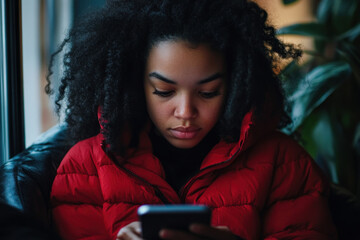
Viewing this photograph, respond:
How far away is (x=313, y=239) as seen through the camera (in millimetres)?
997

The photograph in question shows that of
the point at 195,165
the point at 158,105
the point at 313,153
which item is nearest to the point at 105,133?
the point at 158,105

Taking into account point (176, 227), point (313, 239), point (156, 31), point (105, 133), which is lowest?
point (313, 239)

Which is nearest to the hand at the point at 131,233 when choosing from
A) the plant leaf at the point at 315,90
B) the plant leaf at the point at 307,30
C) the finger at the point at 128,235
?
the finger at the point at 128,235

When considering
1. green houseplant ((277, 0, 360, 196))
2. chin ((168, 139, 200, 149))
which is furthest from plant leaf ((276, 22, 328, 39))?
chin ((168, 139, 200, 149))

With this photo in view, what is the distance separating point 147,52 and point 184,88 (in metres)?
0.15

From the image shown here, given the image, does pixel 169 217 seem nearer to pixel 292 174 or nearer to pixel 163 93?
pixel 163 93

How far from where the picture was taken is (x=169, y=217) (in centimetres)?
69

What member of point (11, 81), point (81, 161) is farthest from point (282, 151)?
point (11, 81)

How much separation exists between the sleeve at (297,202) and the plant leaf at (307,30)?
0.77 metres

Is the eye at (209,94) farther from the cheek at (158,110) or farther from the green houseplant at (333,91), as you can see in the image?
the green houseplant at (333,91)

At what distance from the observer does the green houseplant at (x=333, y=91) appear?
1562 millimetres

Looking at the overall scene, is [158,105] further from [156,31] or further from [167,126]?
[156,31]

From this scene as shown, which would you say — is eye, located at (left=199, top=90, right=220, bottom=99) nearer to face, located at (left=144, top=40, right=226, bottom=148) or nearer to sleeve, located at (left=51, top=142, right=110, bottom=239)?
face, located at (left=144, top=40, right=226, bottom=148)

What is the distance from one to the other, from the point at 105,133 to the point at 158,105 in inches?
6.8
